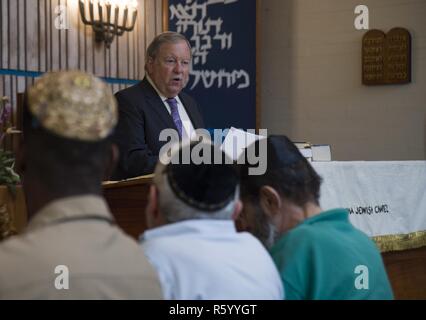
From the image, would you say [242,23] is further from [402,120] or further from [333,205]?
[333,205]

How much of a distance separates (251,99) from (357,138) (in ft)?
3.29

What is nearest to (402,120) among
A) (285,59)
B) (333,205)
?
(285,59)

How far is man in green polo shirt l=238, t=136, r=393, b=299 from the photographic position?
195 cm

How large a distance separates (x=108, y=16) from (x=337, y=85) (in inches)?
82.8

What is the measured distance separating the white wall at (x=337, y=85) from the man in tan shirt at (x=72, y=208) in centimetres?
544

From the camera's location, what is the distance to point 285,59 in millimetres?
7340

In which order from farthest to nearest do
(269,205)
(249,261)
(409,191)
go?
(409,191) < (269,205) < (249,261)

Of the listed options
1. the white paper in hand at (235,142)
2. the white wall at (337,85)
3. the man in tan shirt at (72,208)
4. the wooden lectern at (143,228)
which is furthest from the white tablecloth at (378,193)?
the white wall at (337,85)

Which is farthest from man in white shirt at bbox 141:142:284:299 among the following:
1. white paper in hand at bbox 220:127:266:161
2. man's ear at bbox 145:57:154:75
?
man's ear at bbox 145:57:154:75

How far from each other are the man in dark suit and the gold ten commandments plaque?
2.65 metres

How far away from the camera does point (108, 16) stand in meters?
6.59
